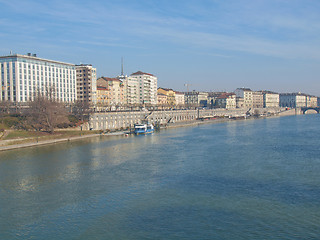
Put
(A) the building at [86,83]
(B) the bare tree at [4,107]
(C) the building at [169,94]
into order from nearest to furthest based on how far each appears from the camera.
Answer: (B) the bare tree at [4,107] < (A) the building at [86,83] < (C) the building at [169,94]

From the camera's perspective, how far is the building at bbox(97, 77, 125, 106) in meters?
88.1

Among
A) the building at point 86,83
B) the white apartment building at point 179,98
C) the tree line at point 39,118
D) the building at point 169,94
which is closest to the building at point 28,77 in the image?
the building at point 86,83

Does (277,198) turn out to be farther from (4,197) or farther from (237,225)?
(4,197)

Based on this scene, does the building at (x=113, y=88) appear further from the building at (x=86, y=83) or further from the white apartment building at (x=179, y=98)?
the white apartment building at (x=179, y=98)

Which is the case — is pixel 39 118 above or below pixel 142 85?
below

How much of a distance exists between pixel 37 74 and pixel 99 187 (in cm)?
5460

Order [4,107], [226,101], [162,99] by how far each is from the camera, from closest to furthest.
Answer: [4,107], [162,99], [226,101]

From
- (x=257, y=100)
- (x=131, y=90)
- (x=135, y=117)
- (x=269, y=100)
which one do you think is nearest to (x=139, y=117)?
(x=135, y=117)

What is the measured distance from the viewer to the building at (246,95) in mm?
144500

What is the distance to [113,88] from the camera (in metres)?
90.0

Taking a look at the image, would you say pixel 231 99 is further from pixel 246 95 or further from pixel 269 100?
pixel 269 100

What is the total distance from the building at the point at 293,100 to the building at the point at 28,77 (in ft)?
442

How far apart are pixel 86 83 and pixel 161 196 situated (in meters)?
64.6

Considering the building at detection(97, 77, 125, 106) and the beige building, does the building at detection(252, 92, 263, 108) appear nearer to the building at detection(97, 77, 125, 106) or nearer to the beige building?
the beige building
